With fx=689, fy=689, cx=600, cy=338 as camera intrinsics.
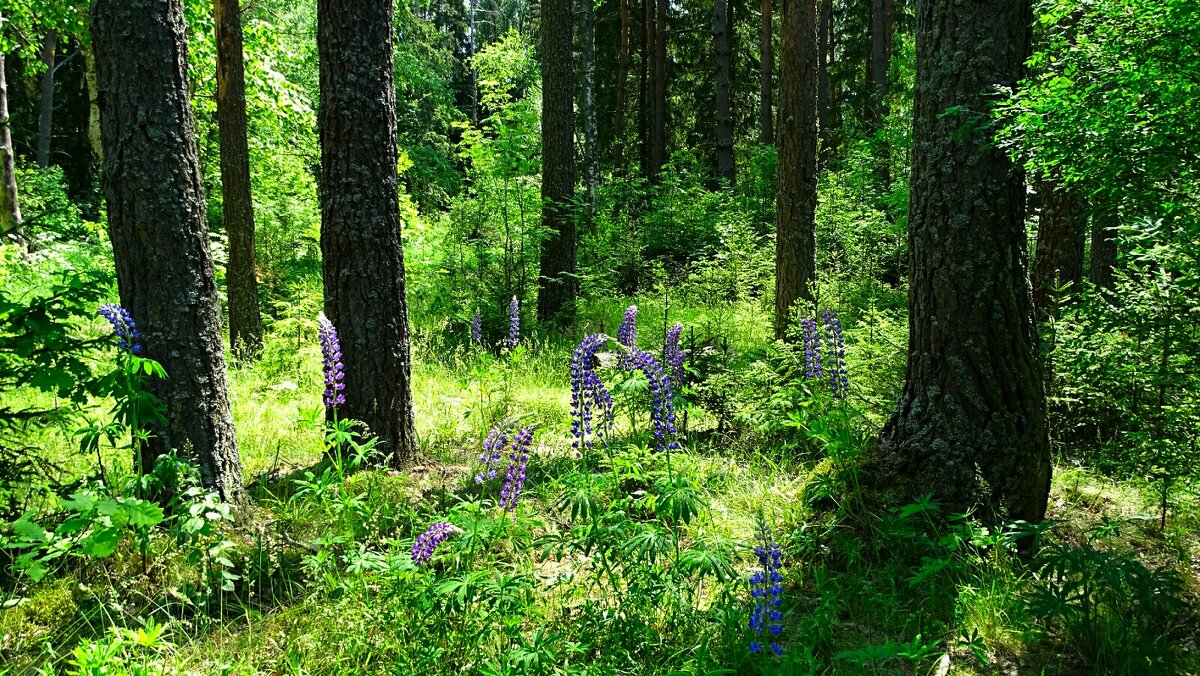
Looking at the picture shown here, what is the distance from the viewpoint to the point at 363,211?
470 centimetres

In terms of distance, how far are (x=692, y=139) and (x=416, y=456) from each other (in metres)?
23.2

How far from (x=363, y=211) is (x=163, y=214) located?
1253mm

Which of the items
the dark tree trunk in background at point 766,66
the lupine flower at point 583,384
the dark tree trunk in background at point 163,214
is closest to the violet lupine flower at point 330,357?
the dark tree trunk in background at point 163,214

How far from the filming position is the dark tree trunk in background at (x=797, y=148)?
7.96 metres

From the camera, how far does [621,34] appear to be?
22156 millimetres

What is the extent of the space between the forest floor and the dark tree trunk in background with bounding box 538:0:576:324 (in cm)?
524

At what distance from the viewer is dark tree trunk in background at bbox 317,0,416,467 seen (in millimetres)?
4613

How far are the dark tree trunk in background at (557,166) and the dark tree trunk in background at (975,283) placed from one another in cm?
605

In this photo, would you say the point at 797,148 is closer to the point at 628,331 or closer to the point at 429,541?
the point at 628,331

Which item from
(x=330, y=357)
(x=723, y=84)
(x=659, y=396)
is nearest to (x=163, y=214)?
(x=330, y=357)

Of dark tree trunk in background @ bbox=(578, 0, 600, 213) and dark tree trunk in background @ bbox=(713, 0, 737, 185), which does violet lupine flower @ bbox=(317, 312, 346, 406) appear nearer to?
dark tree trunk in background @ bbox=(578, 0, 600, 213)

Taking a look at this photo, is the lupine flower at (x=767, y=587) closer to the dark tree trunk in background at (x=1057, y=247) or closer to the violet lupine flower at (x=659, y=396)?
the violet lupine flower at (x=659, y=396)

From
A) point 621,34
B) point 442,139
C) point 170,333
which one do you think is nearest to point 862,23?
point 621,34

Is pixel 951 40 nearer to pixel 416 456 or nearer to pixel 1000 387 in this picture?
pixel 1000 387
